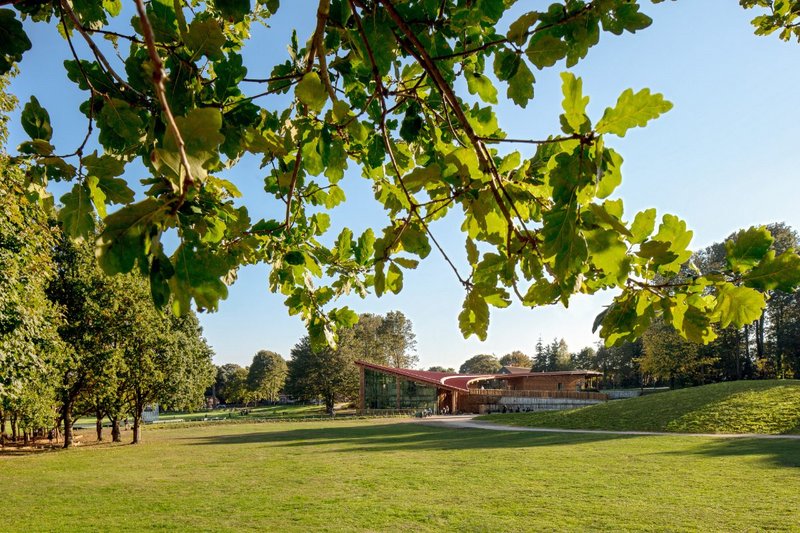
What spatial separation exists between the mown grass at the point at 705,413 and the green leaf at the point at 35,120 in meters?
19.6

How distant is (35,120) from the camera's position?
1448 mm

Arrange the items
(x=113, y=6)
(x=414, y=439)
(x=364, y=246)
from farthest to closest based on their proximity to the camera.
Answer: (x=414, y=439) < (x=364, y=246) < (x=113, y=6)

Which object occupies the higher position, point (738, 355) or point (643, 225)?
point (643, 225)

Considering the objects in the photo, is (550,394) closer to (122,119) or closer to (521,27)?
(521,27)

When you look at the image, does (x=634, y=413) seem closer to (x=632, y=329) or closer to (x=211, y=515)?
(x=211, y=515)

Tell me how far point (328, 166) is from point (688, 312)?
4.11ft

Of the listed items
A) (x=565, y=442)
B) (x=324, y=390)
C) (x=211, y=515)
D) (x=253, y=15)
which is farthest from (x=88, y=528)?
(x=324, y=390)

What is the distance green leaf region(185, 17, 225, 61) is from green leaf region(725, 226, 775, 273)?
4.56ft

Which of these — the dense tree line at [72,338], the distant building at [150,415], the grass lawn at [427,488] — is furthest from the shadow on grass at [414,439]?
the distant building at [150,415]

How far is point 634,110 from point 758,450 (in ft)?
49.3

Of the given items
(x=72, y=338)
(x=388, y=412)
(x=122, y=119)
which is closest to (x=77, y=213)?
(x=122, y=119)

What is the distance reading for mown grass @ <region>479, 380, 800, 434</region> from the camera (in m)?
16.6

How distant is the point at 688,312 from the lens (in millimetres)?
1308

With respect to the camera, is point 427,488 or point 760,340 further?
point 760,340
